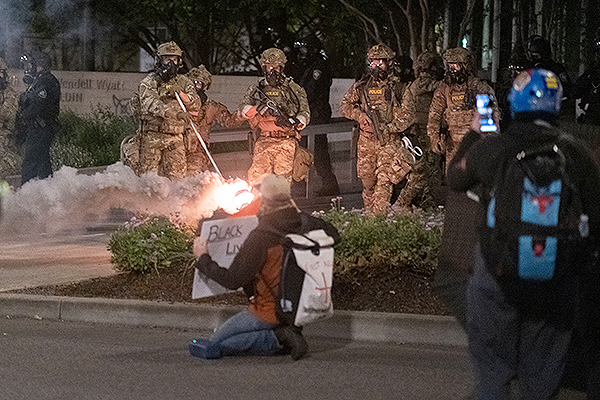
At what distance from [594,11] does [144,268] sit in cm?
1315

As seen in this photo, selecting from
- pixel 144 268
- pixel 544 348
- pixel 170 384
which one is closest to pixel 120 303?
pixel 144 268

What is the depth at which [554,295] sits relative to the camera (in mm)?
4801

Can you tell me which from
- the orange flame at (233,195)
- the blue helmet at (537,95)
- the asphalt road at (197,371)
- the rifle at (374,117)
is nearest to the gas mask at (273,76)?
the rifle at (374,117)

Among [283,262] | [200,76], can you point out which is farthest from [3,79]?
[283,262]

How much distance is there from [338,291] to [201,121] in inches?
177

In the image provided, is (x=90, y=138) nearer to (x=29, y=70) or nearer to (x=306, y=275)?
(x=29, y=70)

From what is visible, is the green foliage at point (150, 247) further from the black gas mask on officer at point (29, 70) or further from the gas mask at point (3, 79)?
the gas mask at point (3, 79)

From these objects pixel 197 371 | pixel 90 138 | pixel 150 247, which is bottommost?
pixel 197 371

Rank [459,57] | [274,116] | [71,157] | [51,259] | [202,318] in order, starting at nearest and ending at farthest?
[202,318]
[51,259]
[459,57]
[274,116]
[71,157]

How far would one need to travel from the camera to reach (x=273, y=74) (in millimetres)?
11797

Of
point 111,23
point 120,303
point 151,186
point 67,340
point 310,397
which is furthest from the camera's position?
point 111,23

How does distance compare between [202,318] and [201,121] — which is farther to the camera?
[201,121]

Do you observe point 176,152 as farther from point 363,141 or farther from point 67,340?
point 67,340

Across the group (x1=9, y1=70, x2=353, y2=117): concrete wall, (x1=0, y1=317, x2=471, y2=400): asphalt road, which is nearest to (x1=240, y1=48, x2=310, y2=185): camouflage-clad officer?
(x1=0, y1=317, x2=471, y2=400): asphalt road
